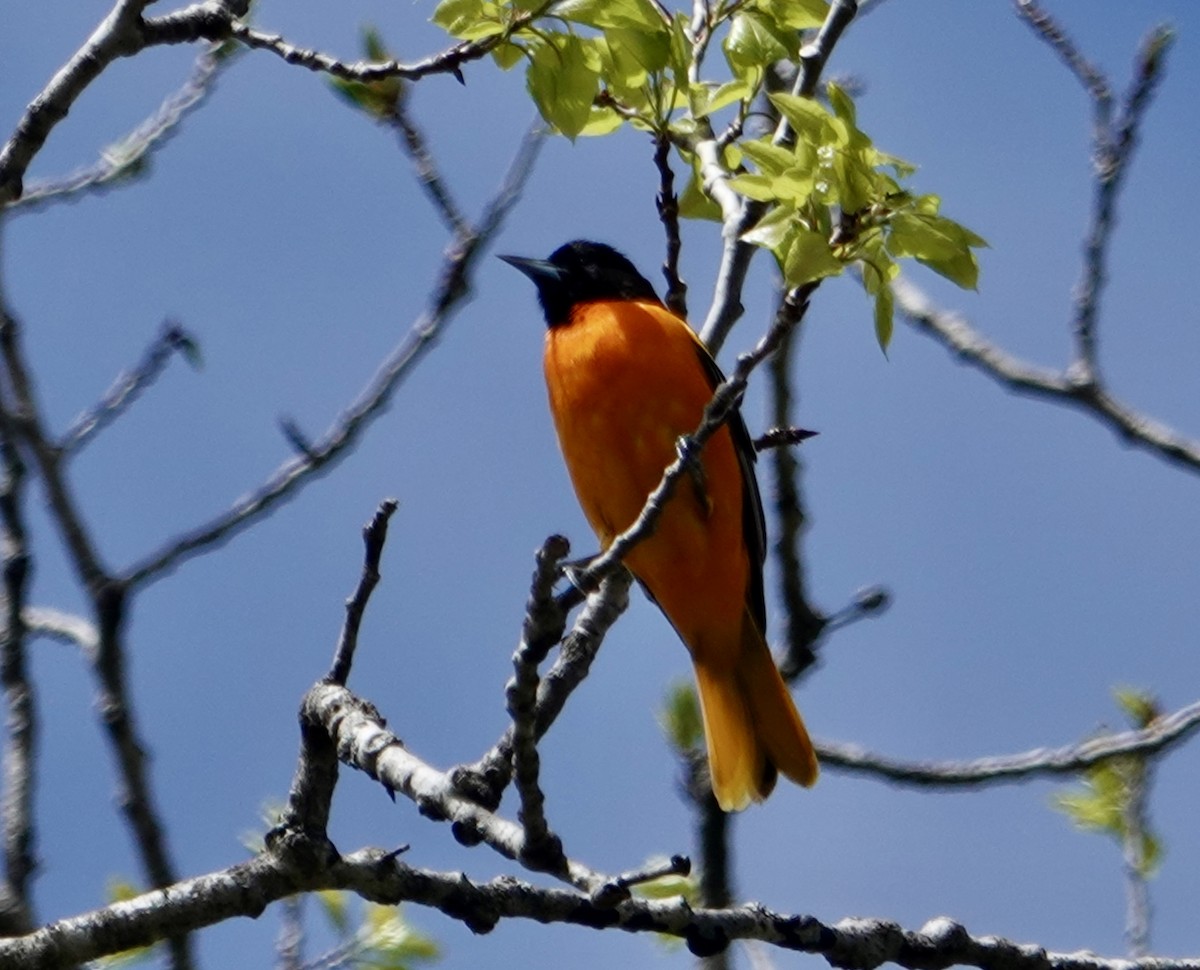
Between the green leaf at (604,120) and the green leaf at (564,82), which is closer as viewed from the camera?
the green leaf at (564,82)

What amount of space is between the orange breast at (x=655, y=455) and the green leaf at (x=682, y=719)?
18 cm

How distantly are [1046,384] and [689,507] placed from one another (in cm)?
97

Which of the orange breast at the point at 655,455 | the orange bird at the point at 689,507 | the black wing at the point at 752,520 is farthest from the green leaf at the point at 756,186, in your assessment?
the black wing at the point at 752,520

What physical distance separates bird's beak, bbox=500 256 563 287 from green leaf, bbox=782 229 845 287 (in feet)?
9.18

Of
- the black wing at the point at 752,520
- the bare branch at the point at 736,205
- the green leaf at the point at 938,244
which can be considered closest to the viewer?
the green leaf at the point at 938,244

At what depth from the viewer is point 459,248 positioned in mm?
4469

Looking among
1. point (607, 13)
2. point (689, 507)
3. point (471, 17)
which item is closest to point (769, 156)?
point (607, 13)

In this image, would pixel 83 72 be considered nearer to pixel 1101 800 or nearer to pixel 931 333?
pixel 931 333

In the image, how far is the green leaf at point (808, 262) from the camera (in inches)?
106

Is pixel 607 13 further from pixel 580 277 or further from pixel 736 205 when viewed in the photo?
pixel 580 277

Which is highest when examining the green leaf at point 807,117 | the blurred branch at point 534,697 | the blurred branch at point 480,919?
the green leaf at point 807,117

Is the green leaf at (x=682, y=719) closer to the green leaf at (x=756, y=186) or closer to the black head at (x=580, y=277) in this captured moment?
the black head at (x=580, y=277)

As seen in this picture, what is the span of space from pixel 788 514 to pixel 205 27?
2.30m

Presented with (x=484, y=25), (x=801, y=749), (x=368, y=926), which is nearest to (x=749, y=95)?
(x=484, y=25)
